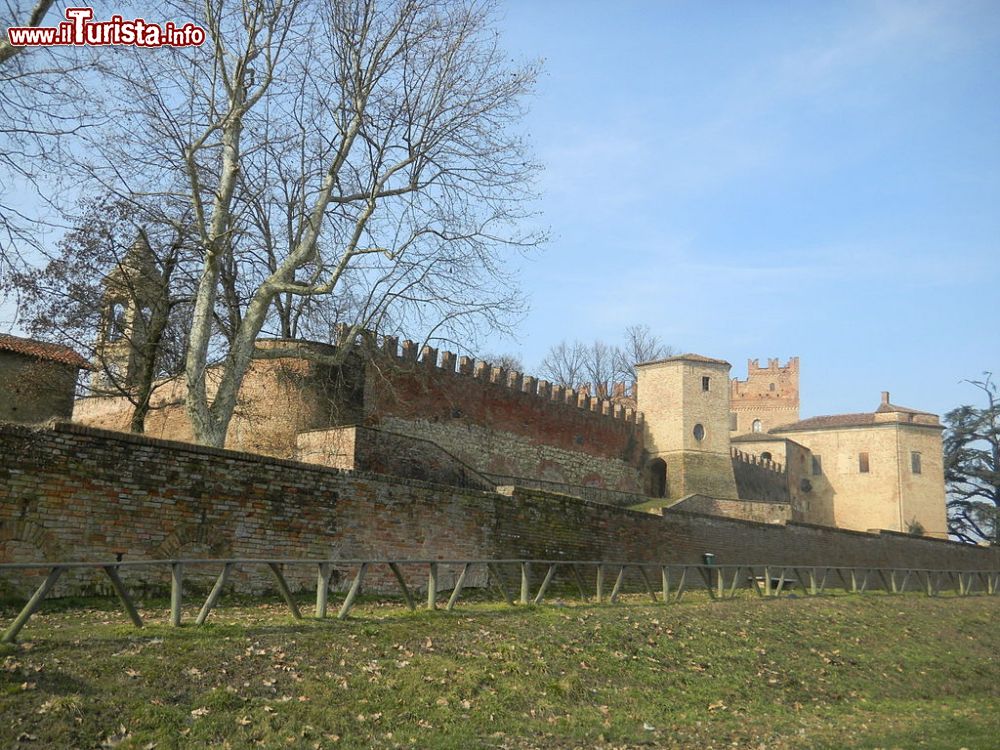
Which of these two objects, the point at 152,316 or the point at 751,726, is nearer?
the point at 751,726

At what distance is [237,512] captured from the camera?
11742 mm

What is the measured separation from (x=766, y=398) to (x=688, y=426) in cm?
3406

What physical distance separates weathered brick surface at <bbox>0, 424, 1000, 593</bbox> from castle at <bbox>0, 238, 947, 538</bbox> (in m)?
3.25

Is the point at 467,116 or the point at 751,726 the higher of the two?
the point at 467,116

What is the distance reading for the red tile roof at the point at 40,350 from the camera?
73.1ft

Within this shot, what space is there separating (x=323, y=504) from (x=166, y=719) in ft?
20.4

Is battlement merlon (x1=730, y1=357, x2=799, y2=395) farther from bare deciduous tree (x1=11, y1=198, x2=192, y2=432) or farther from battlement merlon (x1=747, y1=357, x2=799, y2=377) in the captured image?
bare deciduous tree (x1=11, y1=198, x2=192, y2=432)

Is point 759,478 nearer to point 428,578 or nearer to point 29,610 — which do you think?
point 428,578

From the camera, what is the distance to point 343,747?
22.6 ft

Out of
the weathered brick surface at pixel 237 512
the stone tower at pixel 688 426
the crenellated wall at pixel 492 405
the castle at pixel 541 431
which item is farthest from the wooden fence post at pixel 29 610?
the stone tower at pixel 688 426

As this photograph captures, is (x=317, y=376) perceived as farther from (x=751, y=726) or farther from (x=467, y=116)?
(x=751, y=726)

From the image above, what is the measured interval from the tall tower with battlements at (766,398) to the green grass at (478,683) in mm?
54598

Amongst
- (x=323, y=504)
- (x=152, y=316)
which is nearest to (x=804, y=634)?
(x=323, y=504)

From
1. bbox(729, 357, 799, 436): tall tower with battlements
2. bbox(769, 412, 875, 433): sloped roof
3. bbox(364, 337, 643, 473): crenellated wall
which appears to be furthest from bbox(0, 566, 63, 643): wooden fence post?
bbox(729, 357, 799, 436): tall tower with battlements
